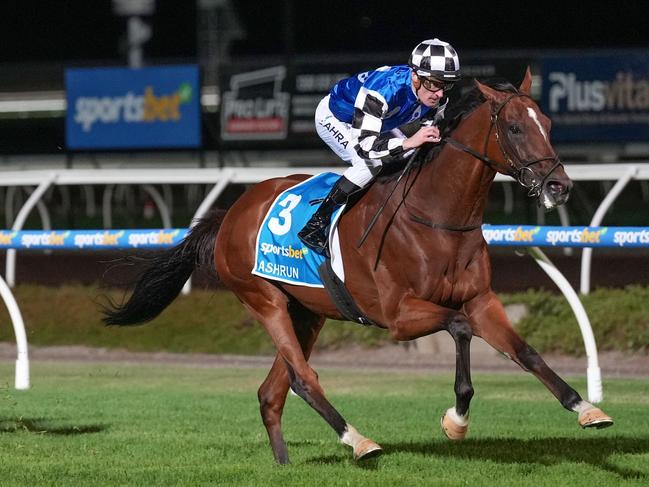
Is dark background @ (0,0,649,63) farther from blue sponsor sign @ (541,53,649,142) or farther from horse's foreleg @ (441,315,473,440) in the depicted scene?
horse's foreleg @ (441,315,473,440)

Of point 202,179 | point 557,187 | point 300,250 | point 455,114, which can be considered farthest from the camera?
point 202,179

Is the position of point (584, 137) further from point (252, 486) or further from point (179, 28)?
point (179, 28)

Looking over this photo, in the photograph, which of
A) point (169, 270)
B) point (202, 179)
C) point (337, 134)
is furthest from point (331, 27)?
point (337, 134)

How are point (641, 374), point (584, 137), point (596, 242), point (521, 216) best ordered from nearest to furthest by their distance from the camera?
point (596, 242), point (641, 374), point (584, 137), point (521, 216)

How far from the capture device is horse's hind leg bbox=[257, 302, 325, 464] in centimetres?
525

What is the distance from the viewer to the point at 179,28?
1099 inches

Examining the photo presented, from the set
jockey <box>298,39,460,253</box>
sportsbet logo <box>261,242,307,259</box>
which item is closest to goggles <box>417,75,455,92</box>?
jockey <box>298,39,460,253</box>

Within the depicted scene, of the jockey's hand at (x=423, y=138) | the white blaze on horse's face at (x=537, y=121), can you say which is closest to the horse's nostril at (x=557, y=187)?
the white blaze on horse's face at (x=537, y=121)

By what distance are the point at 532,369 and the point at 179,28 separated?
24067 mm

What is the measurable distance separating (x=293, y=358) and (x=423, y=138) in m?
1.02

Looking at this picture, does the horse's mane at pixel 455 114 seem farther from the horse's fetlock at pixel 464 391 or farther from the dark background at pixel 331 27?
the dark background at pixel 331 27

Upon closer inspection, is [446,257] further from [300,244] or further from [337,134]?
[337,134]

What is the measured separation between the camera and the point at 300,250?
542 centimetres

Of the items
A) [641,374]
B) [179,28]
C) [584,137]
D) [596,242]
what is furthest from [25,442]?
[179,28]
